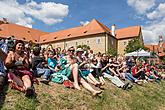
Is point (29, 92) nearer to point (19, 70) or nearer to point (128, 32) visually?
point (19, 70)

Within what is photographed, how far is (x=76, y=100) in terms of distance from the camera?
6852 millimetres

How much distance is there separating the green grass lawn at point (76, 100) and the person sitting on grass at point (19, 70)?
0.20 metres

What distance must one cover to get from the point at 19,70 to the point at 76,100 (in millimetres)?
1890

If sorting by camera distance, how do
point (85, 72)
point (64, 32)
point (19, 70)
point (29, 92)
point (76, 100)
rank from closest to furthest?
1. point (29, 92)
2. point (19, 70)
3. point (76, 100)
4. point (85, 72)
5. point (64, 32)

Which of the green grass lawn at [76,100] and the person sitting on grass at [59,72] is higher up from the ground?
the person sitting on grass at [59,72]

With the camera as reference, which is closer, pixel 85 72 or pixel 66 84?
pixel 66 84

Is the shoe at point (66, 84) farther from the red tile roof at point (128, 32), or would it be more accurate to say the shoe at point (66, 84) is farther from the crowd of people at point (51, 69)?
the red tile roof at point (128, 32)

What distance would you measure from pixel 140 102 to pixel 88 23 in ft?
188

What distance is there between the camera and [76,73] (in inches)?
300

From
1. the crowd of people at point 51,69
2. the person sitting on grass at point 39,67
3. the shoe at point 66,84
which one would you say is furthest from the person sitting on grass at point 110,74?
the person sitting on grass at point 39,67

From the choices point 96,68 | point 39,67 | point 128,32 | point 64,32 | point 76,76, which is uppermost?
point 64,32

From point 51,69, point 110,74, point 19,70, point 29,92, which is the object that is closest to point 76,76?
point 51,69

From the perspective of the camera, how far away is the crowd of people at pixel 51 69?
6.10 meters

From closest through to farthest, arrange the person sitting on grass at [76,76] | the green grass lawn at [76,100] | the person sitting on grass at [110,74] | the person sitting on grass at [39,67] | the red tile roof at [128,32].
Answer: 1. the green grass lawn at [76,100]
2. the person sitting on grass at [76,76]
3. the person sitting on grass at [39,67]
4. the person sitting on grass at [110,74]
5. the red tile roof at [128,32]
